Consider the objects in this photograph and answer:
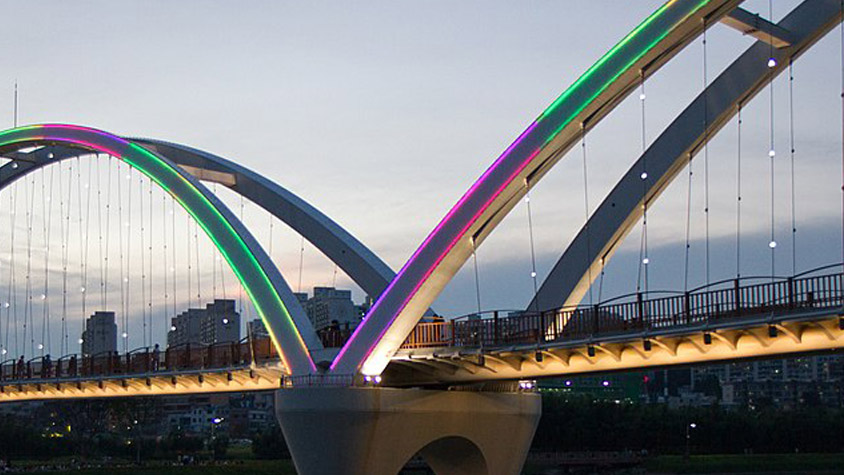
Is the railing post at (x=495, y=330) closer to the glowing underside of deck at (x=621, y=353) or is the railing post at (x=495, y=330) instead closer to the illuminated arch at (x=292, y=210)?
the glowing underside of deck at (x=621, y=353)

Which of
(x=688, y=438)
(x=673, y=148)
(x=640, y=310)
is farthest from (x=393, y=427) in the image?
(x=688, y=438)

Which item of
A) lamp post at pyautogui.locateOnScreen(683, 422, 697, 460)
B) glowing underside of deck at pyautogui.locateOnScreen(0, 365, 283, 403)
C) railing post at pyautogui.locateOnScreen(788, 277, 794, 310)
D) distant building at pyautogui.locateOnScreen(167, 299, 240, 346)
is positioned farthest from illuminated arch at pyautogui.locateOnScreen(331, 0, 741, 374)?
distant building at pyautogui.locateOnScreen(167, 299, 240, 346)

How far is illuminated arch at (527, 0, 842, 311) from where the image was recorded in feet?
103

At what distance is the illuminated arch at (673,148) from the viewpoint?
103ft

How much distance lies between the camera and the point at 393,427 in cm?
3650

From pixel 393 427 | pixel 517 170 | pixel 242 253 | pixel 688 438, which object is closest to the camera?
pixel 517 170

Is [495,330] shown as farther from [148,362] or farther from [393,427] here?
[148,362]

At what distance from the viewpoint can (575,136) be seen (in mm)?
32875

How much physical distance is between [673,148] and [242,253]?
14.5m

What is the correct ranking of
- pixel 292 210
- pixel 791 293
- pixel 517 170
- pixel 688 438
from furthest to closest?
pixel 688 438 → pixel 292 210 → pixel 517 170 → pixel 791 293

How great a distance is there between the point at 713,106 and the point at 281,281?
1480 centimetres

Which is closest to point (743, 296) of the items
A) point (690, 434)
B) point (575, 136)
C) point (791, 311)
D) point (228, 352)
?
point (791, 311)

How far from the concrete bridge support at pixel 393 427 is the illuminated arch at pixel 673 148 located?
4255 mm

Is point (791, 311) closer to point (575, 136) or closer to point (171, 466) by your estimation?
point (575, 136)
